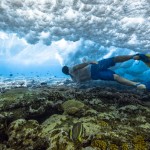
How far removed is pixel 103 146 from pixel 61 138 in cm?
90

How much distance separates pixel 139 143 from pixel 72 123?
1654mm

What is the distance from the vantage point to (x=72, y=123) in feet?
17.5

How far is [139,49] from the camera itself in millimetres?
26656

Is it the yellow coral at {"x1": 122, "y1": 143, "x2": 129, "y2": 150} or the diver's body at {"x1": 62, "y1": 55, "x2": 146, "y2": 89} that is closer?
the yellow coral at {"x1": 122, "y1": 143, "x2": 129, "y2": 150}

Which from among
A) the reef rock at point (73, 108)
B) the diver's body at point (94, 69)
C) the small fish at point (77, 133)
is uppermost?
the diver's body at point (94, 69)

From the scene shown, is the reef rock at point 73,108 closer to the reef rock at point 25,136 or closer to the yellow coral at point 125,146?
the reef rock at point 25,136

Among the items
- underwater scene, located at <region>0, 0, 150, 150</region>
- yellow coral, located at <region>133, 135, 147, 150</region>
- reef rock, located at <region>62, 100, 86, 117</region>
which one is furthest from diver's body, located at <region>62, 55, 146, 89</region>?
yellow coral, located at <region>133, 135, 147, 150</region>

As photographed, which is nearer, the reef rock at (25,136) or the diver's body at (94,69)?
the reef rock at (25,136)

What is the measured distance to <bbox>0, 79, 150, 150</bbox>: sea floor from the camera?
4.38m

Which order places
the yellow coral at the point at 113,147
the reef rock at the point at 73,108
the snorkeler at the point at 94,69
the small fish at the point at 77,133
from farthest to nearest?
the snorkeler at the point at 94,69, the reef rock at the point at 73,108, the small fish at the point at 77,133, the yellow coral at the point at 113,147

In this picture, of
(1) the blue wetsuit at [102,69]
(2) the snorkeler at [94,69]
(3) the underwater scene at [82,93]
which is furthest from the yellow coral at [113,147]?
(1) the blue wetsuit at [102,69]

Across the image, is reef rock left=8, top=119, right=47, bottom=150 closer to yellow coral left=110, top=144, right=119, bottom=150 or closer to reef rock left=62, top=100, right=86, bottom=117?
reef rock left=62, top=100, right=86, bottom=117

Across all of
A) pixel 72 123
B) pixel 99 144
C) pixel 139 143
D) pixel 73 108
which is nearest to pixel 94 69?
pixel 73 108

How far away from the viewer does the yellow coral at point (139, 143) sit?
418 cm
